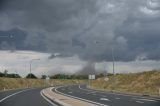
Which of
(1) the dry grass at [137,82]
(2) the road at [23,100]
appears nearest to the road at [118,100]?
(2) the road at [23,100]

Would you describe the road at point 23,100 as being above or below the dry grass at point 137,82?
below

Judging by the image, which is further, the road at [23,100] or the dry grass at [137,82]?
the dry grass at [137,82]

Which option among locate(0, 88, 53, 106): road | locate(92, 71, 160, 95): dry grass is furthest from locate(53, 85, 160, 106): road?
locate(92, 71, 160, 95): dry grass

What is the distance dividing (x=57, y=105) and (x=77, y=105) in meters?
4.08

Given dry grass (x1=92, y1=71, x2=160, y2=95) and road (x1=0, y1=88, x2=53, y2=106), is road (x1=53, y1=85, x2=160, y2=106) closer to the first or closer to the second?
road (x1=0, y1=88, x2=53, y2=106)

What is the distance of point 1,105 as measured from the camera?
34.8 meters

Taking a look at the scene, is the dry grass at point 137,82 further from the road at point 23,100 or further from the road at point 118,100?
the road at point 23,100

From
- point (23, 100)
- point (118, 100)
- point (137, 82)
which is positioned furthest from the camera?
point (137, 82)

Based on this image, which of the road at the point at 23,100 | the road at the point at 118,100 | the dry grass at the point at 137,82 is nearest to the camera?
the road at the point at 118,100

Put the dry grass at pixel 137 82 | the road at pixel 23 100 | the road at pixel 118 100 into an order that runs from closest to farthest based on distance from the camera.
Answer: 1. the road at pixel 118 100
2. the road at pixel 23 100
3. the dry grass at pixel 137 82

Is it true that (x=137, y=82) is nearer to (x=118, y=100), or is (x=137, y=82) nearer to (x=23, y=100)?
(x=118, y=100)

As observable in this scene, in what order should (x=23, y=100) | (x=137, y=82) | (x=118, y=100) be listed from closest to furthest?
(x=118, y=100), (x=23, y=100), (x=137, y=82)

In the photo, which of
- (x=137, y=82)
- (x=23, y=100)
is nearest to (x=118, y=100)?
(x=23, y=100)

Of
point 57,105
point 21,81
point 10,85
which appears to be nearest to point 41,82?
point 21,81
